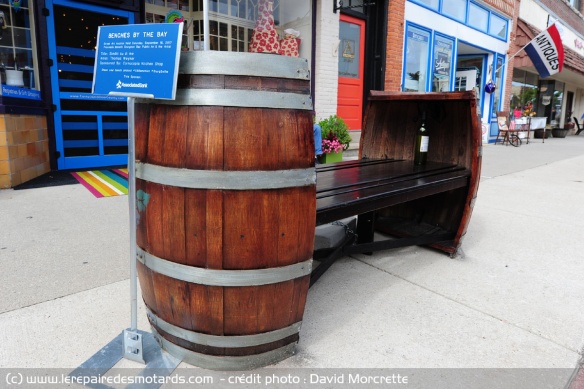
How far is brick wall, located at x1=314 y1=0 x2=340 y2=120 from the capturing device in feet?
25.7

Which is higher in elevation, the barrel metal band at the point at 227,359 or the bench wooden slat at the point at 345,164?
the bench wooden slat at the point at 345,164

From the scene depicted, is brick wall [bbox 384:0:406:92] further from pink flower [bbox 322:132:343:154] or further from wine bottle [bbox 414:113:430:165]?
wine bottle [bbox 414:113:430:165]

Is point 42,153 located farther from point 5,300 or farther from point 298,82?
point 298,82

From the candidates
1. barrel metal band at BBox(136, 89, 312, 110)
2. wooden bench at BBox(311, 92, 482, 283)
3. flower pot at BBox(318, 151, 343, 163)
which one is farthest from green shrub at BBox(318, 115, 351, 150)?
barrel metal band at BBox(136, 89, 312, 110)

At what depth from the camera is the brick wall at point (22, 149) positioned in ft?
16.4

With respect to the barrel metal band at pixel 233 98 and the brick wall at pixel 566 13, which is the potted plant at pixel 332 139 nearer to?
the barrel metal band at pixel 233 98

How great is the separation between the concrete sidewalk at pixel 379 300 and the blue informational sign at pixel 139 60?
1.22 metres

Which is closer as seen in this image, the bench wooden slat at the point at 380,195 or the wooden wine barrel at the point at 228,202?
the wooden wine barrel at the point at 228,202

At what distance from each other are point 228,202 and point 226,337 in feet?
2.00

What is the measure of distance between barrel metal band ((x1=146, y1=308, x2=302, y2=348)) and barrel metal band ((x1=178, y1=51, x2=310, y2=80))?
111 cm

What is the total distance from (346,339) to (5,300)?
193 centimetres

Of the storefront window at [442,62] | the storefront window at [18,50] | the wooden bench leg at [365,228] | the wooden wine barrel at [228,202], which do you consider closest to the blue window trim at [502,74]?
the storefront window at [442,62]

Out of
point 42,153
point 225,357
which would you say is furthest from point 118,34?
point 42,153

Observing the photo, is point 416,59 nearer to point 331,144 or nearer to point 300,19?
point 300,19
